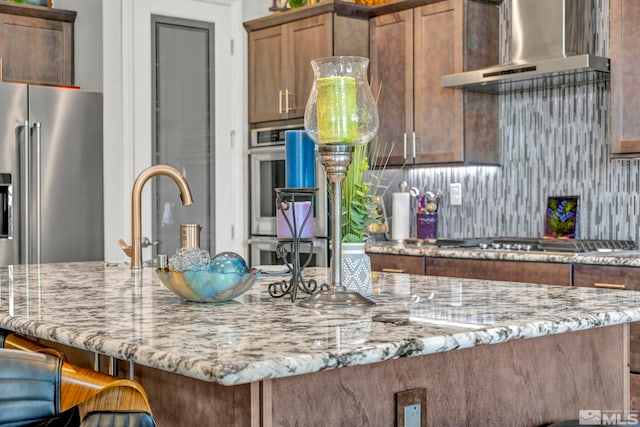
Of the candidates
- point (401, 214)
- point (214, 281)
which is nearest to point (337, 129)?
point (214, 281)

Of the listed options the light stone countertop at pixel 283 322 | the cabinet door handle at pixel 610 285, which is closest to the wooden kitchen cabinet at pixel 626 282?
the cabinet door handle at pixel 610 285

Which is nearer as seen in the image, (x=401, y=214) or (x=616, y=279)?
(x=616, y=279)

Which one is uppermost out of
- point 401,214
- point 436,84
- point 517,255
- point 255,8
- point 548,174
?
point 255,8

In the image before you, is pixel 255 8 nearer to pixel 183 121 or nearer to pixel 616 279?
pixel 183 121

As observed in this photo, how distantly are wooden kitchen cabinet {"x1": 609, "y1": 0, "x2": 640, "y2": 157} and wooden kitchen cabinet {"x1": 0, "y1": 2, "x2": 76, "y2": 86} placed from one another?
310 centimetres

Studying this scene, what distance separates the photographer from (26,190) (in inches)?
182

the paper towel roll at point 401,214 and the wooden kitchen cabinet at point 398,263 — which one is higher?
the paper towel roll at point 401,214

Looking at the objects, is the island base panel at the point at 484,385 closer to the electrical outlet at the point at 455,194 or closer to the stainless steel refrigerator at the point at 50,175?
the electrical outlet at the point at 455,194

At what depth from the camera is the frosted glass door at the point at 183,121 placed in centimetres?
518

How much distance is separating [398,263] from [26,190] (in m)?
2.06

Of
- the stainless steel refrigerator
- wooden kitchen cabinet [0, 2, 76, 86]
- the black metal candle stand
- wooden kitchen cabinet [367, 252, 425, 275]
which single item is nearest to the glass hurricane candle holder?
the black metal candle stand

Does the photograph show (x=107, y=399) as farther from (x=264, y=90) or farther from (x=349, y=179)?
(x=264, y=90)

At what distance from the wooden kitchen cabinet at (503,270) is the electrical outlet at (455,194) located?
73cm

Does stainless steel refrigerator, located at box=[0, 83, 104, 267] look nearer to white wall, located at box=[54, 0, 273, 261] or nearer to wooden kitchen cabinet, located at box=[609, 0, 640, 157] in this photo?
white wall, located at box=[54, 0, 273, 261]
